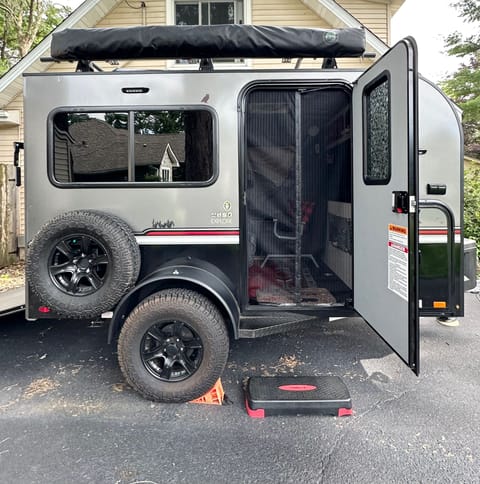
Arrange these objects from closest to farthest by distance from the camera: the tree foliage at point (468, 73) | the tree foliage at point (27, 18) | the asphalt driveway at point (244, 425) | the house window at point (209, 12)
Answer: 1. the asphalt driveway at point (244, 425)
2. the house window at point (209, 12)
3. the tree foliage at point (468, 73)
4. the tree foliage at point (27, 18)

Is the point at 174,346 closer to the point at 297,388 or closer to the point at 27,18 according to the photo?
the point at 297,388

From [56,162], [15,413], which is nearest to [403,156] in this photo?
[56,162]

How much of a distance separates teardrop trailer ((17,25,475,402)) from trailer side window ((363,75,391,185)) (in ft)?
0.05

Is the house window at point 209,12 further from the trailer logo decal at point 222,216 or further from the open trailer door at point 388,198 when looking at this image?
the trailer logo decal at point 222,216

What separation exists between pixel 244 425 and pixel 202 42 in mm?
2785

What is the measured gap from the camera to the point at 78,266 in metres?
3.18

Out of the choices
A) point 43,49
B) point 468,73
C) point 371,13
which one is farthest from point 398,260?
point 468,73

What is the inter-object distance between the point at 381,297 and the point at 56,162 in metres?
2.67

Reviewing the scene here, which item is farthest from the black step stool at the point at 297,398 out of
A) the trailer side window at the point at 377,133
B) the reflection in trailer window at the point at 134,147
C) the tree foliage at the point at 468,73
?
the tree foliage at the point at 468,73

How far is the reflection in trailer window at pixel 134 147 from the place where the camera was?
3.32 m

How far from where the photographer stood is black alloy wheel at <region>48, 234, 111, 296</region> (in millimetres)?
3137

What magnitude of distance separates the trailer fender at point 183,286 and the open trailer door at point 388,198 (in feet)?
3.36

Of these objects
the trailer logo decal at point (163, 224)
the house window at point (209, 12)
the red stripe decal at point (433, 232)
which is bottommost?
the red stripe decal at point (433, 232)

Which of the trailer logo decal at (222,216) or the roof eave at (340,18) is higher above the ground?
the roof eave at (340,18)
